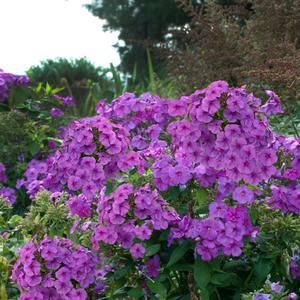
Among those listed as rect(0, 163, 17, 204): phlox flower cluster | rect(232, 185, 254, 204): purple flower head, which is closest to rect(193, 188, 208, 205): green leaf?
rect(232, 185, 254, 204): purple flower head

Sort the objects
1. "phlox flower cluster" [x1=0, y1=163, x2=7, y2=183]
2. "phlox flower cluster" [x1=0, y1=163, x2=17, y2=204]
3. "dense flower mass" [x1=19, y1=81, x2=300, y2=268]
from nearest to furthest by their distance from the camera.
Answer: "dense flower mass" [x1=19, y1=81, x2=300, y2=268] → "phlox flower cluster" [x1=0, y1=163, x2=17, y2=204] → "phlox flower cluster" [x1=0, y1=163, x2=7, y2=183]

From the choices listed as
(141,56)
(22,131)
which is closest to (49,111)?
(22,131)

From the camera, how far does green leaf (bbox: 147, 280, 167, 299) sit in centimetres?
254

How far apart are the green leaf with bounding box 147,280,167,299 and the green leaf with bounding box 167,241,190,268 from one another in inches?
4.4

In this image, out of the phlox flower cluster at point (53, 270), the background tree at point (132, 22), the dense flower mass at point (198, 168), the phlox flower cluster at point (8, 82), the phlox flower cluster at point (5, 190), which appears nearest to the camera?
the dense flower mass at point (198, 168)

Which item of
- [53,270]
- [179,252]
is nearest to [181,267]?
[179,252]

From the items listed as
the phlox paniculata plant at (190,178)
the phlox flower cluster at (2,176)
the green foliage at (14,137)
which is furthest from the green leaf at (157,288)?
the green foliage at (14,137)

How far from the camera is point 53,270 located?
2662mm

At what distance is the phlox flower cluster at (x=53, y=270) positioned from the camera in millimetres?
2590

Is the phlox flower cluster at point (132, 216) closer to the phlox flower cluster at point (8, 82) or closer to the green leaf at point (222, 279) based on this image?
the green leaf at point (222, 279)

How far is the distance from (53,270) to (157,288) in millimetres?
436

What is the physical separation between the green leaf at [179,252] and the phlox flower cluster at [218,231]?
33 millimetres

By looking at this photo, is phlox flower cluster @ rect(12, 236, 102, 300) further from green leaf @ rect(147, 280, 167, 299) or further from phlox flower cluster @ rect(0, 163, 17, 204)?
phlox flower cluster @ rect(0, 163, 17, 204)

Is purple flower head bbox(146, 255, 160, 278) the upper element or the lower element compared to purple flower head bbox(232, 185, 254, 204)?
lower
